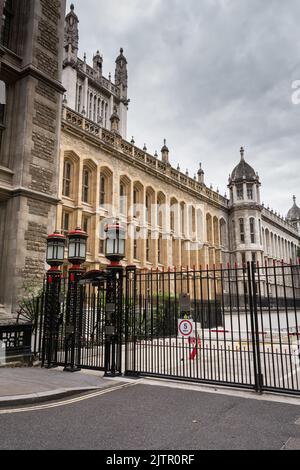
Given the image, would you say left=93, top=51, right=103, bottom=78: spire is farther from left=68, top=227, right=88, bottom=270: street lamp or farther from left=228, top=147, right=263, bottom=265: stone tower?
left=68, top=227, right=88, bottom=270: street lamp

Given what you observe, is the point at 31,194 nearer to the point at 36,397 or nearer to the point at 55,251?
the point at 55,251

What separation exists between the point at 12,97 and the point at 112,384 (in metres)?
11.2

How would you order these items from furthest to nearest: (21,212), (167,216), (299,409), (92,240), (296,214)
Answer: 1. (296,214)
2. (167,216)
3. (92,240)
4. (21,212)
5. (299,409)

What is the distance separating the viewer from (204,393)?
21.4 ft

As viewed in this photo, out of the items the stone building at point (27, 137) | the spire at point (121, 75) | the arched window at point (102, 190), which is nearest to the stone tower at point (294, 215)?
the spire at point (121, 75)

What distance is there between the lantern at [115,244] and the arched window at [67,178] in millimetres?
12893

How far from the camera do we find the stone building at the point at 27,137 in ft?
39.7

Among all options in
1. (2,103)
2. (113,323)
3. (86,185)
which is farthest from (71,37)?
(113,323)

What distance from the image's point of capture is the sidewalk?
587 cm

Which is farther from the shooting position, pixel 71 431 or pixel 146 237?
pixel 146 237

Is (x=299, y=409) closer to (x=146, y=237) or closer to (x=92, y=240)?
(x=92, y=240)

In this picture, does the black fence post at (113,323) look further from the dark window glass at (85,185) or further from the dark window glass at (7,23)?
the dark window glass at (85,185)

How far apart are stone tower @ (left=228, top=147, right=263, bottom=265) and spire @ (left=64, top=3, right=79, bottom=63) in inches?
1090

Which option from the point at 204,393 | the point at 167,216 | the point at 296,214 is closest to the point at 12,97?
the point at 204,393
